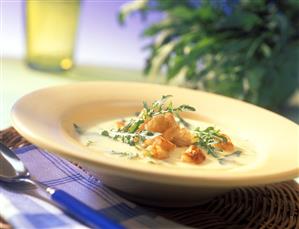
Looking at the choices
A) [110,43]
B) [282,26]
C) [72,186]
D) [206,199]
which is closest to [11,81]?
[110,43]

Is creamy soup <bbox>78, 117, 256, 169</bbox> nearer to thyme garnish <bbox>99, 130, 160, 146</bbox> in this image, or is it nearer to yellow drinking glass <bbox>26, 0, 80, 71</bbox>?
thyme garnish <bbox>99, 130, 160, 146</bbox>

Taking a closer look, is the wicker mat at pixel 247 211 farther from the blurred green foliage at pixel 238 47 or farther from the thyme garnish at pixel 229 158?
the blurred green foliage at pixel 238 47

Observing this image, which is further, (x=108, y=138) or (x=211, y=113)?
(x=211, y=113)

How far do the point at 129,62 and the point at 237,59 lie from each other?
735mm

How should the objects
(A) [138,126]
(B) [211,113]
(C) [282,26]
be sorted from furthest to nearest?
(C) [282,26] < (B) [211,113] < (A) [138,126]

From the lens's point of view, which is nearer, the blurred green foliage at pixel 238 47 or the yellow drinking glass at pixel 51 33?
the blurred green foliage at pixel 238 47

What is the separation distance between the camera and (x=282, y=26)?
56.7 inches

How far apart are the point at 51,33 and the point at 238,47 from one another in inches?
25.1

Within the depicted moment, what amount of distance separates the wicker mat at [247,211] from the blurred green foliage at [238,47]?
2.28 feet

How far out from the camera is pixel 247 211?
2.28 feet

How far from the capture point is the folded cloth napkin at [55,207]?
0.58 m

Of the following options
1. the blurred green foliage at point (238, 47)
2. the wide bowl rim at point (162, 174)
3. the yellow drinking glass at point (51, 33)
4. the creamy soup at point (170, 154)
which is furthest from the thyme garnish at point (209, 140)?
the yellow drinking glass at point (51, 33)

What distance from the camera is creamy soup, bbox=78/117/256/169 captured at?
2.27 ft

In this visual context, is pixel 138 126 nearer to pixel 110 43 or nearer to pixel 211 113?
pixel 211 113
